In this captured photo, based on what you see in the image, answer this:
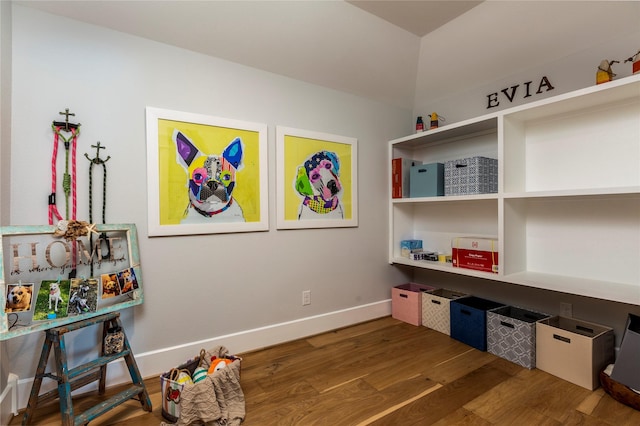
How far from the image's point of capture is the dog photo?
133 centimetres

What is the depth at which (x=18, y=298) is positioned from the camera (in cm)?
136

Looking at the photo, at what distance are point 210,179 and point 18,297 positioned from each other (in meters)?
1.11

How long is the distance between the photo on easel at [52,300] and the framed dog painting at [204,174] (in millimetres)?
524

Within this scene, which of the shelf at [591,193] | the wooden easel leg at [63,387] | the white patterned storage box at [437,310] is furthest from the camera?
Result: the white patterned storage box at [437,310]

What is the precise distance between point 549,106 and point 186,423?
267cm

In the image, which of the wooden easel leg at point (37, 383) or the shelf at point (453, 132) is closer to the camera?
the wooden easel leg at point (37, 383)

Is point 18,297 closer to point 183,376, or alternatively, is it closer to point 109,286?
point 109,286

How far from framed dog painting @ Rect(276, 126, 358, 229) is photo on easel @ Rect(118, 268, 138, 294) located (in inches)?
39.7

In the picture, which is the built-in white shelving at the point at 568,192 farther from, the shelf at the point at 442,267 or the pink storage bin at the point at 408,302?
the pink storage bin at the point at 408,302

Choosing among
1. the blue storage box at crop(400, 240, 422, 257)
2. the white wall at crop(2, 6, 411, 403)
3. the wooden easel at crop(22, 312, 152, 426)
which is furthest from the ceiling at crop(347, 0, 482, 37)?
the wooden easel at crop(22, 312, 152, 426)

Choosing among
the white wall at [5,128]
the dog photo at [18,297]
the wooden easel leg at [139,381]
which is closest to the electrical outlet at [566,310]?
the wooden easel leg at [139,381]

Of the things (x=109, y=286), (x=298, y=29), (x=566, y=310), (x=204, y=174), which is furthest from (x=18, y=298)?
(x=566, y=310)

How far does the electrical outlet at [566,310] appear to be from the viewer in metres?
2.10

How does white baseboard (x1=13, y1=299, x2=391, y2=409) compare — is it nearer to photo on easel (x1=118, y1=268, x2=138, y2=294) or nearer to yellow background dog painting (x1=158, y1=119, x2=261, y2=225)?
photo on easel (x1=118, y1=268, x2=138, y2=294)
